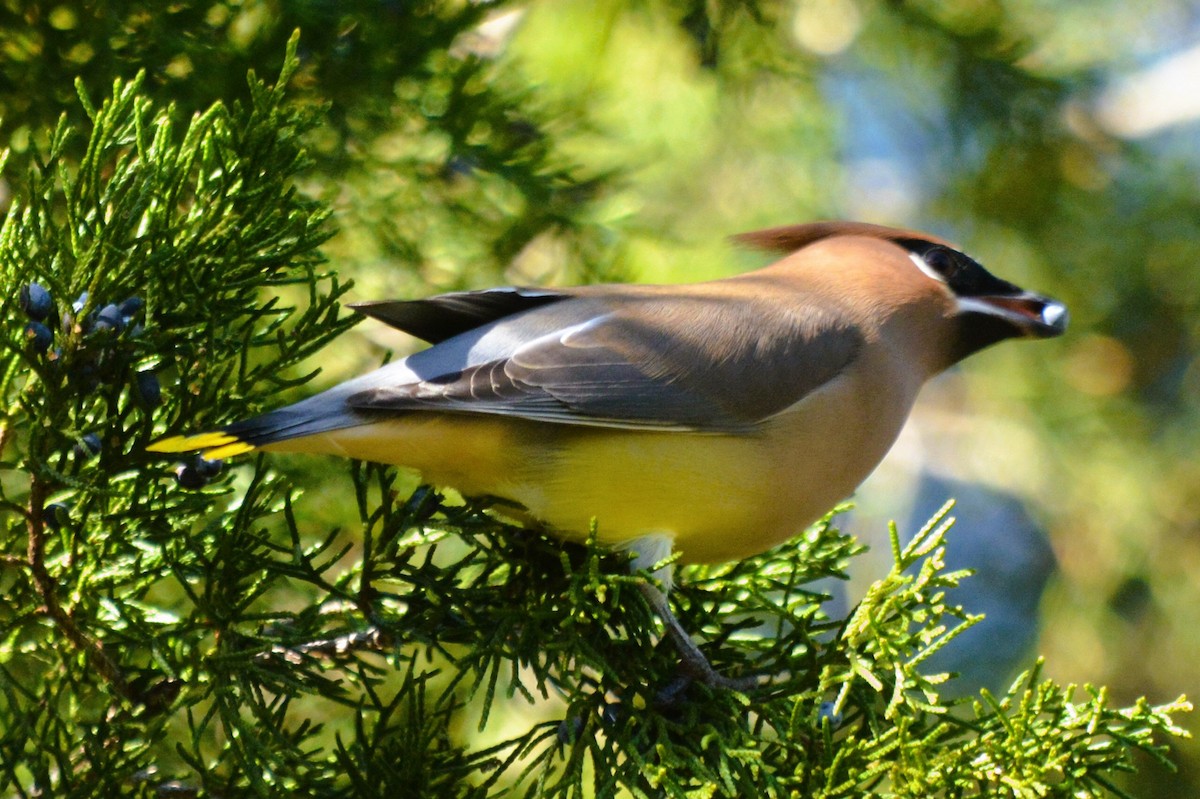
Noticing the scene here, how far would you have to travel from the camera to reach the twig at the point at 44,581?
1816 mm

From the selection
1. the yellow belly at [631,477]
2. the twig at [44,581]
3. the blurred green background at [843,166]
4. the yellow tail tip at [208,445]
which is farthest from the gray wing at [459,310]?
the twig at [44,581]

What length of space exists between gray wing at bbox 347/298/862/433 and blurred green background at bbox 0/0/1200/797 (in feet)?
1.73

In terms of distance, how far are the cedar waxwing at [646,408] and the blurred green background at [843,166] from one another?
449 mm

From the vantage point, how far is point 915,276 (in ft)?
9.72

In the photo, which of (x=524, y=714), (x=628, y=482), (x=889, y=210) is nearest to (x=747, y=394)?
(x=628, y=482)

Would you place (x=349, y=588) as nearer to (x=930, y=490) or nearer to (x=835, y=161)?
(x=835, y=161)

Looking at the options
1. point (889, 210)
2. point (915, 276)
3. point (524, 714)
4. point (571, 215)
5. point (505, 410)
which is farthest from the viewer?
point (889, 210)

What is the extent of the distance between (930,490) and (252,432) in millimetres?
5488

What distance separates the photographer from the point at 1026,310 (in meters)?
2.92

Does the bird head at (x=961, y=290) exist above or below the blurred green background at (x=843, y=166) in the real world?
below

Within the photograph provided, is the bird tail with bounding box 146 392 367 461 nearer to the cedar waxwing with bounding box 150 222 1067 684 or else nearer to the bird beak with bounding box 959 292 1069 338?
the cedar waxwing with bounding box 150 222 1067 684

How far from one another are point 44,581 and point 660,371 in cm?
117

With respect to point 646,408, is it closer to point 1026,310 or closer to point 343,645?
point 343,645

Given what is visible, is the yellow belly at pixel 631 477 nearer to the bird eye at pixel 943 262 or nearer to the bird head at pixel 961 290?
the bird head at pixel 961 290
